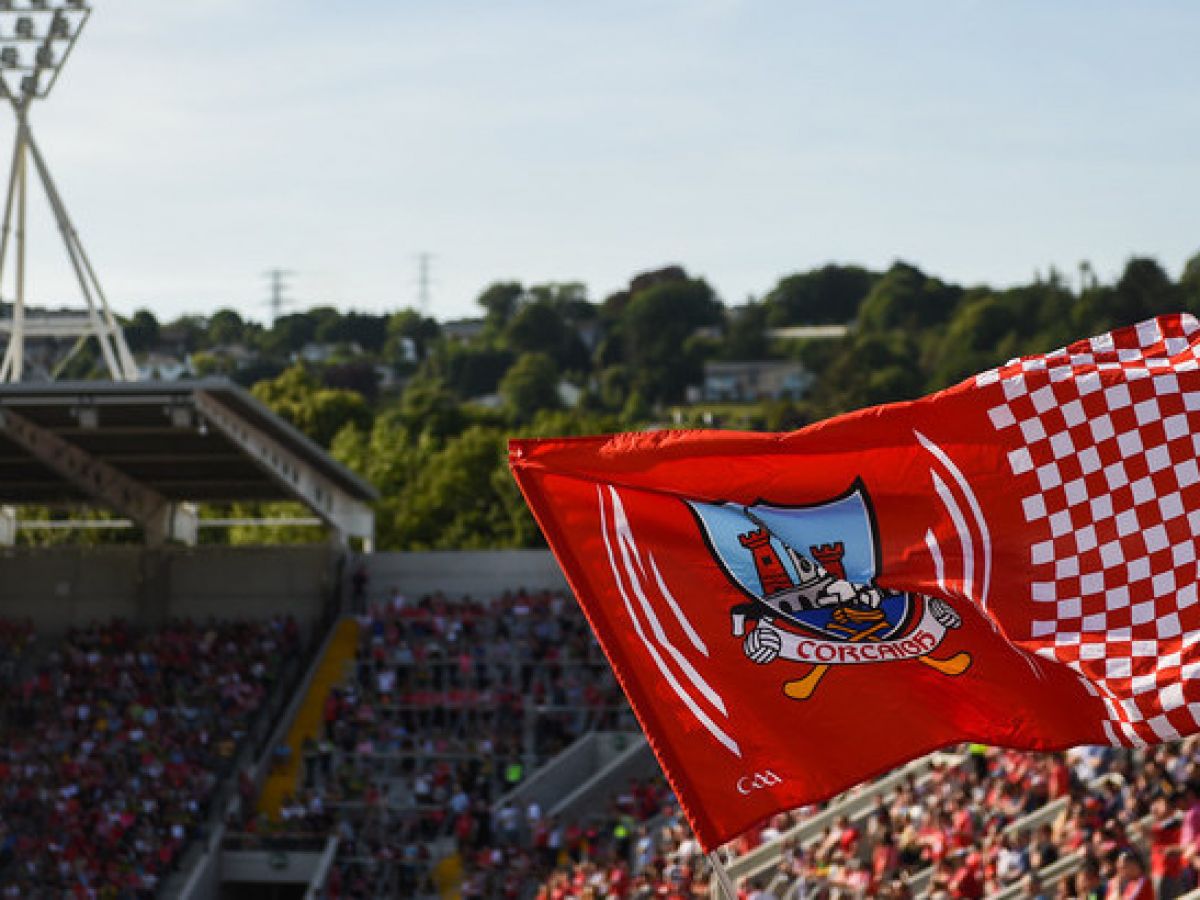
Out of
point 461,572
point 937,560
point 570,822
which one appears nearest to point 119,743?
point 461,572

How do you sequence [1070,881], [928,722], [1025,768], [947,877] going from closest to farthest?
[928,722] < [1070,881] < [947,877] < [1025,768]

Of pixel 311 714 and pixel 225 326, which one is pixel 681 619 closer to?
pixel 311 714

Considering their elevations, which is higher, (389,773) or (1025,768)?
(1025,768)

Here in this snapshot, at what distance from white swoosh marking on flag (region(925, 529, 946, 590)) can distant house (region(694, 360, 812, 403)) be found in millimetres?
139716

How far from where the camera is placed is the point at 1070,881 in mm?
18047

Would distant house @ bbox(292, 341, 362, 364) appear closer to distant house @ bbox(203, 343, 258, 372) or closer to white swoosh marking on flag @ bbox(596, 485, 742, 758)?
distant house @ bbox(203, 343, 258, 372)

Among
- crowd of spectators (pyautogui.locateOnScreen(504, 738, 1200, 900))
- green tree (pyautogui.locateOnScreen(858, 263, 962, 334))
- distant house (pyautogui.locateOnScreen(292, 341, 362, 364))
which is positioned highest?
green tree (pyautogui.locateOnScreen(858, 263, 962, 334))

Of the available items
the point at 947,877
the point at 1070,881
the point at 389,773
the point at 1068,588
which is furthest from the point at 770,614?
the point at 389,773

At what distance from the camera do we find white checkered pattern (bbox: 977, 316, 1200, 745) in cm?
1031

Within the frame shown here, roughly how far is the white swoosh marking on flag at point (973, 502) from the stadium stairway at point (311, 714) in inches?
902

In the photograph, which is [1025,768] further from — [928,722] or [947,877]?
[928,722]

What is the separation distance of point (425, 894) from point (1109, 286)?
9953 centimetres

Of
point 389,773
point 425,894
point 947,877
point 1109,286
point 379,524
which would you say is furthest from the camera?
point 1109,286

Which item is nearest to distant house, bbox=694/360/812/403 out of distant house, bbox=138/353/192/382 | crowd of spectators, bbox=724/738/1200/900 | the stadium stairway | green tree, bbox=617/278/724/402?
green tree, bbox=617/278/724/402
